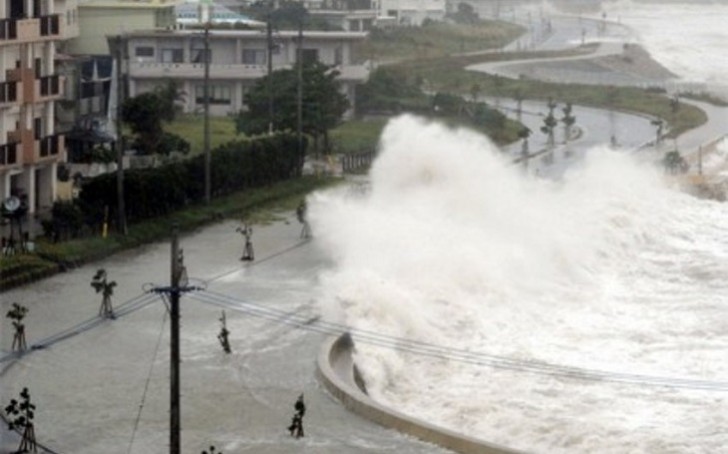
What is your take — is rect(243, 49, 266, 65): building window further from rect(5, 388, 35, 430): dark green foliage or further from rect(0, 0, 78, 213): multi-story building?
rect(5, 388, 35, 430): dark green foliage

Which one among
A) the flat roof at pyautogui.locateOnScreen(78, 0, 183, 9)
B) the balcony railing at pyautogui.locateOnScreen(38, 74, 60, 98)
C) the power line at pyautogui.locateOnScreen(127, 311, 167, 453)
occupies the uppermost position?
the flat roof at pyautogui.locateOnScreen(78, 0, 183, 9)

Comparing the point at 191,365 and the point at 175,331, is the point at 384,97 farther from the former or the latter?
the point at 175,331

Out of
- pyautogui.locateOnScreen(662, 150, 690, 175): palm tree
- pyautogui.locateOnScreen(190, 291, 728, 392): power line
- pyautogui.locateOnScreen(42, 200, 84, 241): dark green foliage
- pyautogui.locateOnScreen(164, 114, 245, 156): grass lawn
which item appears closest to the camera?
pyautogui.locateOnScreen(190, 291, 728, 392): power line

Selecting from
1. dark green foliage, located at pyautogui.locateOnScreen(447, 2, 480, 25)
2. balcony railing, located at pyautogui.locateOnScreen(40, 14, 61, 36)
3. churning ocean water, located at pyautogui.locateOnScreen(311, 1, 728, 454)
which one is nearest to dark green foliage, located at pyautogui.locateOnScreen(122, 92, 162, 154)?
churning ocean water, located at pyautogui.locateOnScreen(311, 1, 728, 454)

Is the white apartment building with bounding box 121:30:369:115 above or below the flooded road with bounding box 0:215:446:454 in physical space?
above

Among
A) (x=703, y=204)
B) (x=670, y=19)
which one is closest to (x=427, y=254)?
(x=703, y=204)

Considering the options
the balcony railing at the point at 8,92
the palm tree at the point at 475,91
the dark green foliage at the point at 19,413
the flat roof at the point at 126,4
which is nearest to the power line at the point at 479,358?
the dark green foliage at the point at 19,413
